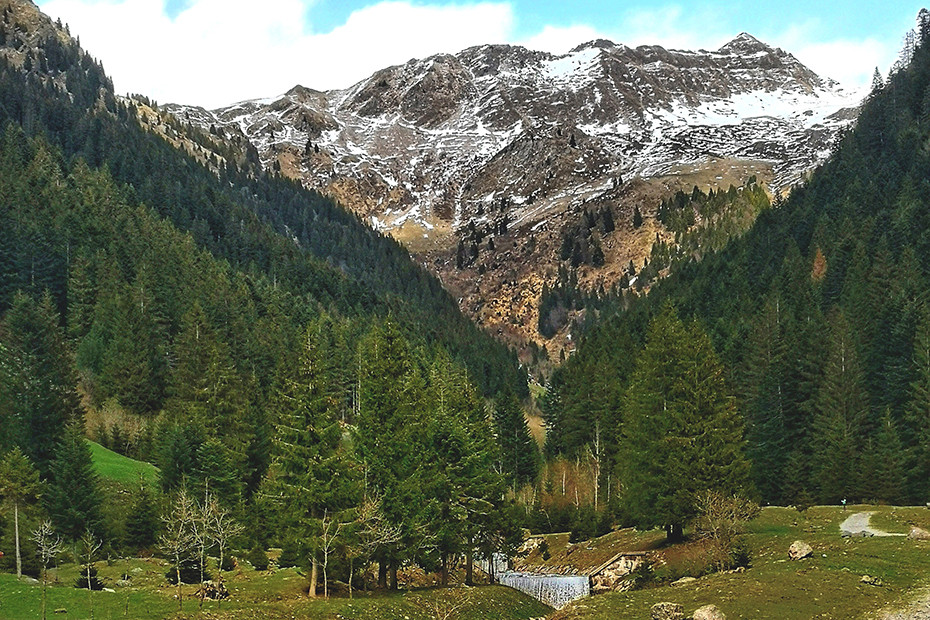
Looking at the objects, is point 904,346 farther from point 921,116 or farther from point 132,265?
point 132,265

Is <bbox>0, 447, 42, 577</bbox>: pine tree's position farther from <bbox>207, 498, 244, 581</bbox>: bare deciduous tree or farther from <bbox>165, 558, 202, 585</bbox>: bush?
<bbox>207, 498, 244, 581</bbox>: bare deciduous tree

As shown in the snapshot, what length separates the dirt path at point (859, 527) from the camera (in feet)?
160

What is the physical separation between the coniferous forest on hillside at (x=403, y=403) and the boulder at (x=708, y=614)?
1350cm

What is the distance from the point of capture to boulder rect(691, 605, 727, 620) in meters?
30.9

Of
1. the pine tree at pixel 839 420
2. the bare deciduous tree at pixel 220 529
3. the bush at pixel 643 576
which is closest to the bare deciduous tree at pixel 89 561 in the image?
the bare deciduous tree at pixel 220 529

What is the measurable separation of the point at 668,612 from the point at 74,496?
45466 millimetres

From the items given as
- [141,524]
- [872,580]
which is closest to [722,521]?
[872,580]

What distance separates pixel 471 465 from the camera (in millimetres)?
55031

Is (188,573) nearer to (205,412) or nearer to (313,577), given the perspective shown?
(313,577)

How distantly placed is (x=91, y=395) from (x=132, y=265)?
4339cm

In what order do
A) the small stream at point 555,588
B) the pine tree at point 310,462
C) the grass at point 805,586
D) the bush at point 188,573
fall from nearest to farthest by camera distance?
the grass at point 805,586 < the pine tree at point 310,462 < the bush at point 188,573 < the small stream at point 555,588

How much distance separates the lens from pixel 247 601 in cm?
4388

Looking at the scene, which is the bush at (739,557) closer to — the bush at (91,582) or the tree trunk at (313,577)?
the tree trunk at (313,577)

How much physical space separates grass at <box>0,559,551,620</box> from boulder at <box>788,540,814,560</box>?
16.3m
